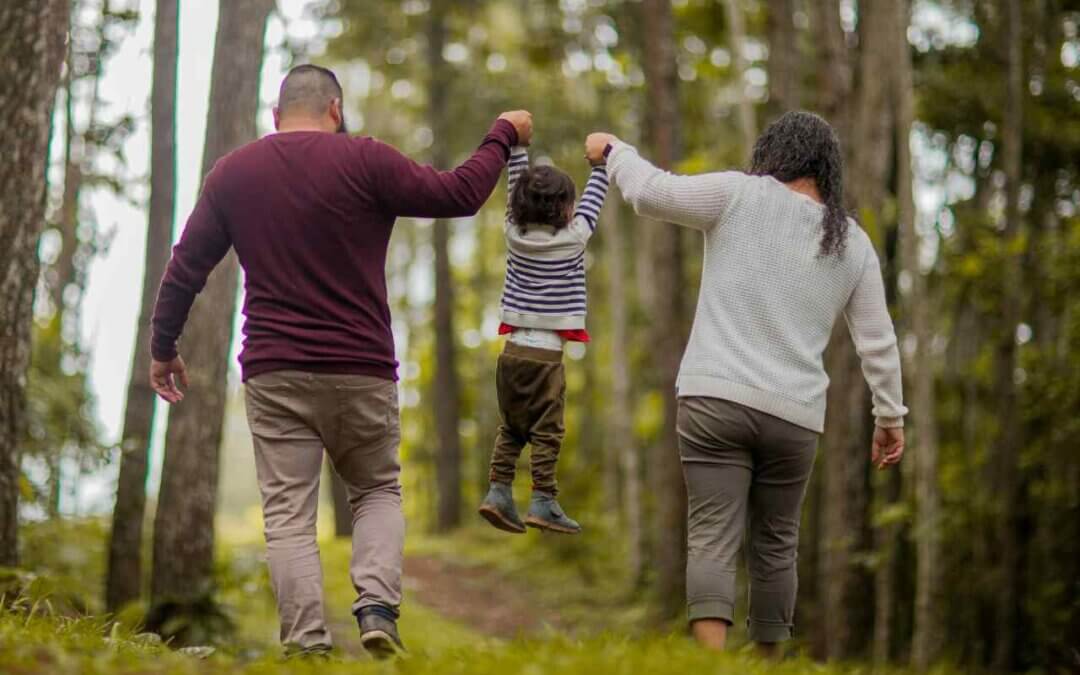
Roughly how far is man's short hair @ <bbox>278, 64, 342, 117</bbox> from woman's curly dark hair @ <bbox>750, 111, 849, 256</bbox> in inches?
73.8

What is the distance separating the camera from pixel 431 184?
17.0ft

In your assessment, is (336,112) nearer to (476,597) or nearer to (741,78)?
(741,78)

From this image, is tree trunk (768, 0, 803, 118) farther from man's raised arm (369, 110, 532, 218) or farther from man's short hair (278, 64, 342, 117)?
man's short hair (278, 64, 342, 117)

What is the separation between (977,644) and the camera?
12.5m

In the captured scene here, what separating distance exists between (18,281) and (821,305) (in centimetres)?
437

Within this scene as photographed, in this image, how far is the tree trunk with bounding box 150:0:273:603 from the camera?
863 cm

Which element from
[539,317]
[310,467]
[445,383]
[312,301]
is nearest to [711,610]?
[539,317]

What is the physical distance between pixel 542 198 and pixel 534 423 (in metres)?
1.02

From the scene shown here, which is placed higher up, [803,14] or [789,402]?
[803,14]

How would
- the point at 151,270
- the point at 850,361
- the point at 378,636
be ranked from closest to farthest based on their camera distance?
the point at 378,636, the point at 151,270, the point at 850,361

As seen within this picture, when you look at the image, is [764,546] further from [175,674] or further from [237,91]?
[237,91]

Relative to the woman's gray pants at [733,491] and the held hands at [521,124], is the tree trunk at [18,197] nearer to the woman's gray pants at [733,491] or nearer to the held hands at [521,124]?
the held hands at [521,124]

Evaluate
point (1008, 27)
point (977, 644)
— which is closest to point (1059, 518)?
point (977, 644)

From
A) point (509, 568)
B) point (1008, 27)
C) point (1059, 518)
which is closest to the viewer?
point (1008, 27)
